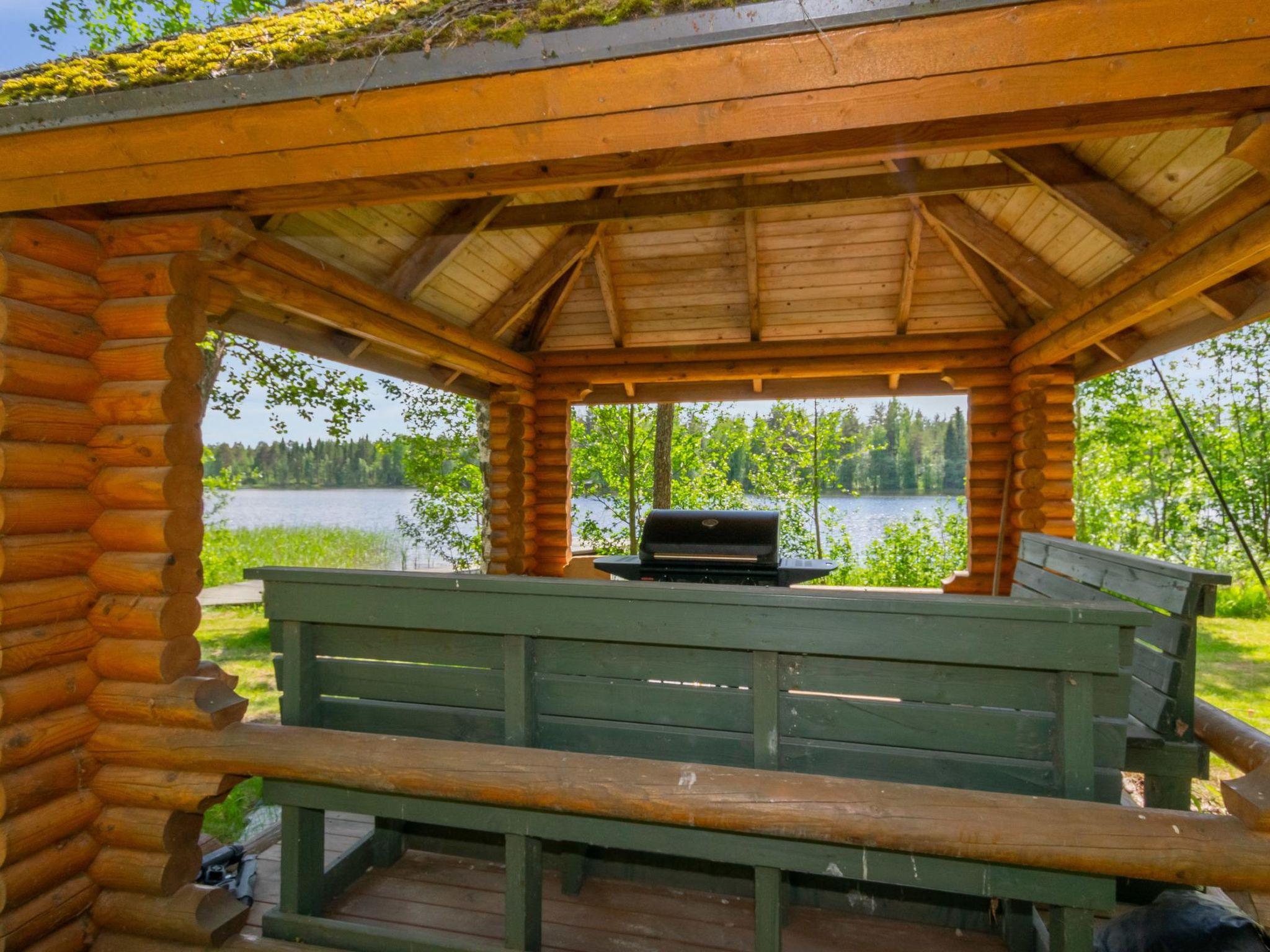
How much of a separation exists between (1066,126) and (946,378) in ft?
14.9

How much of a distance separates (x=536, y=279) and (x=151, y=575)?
423cm

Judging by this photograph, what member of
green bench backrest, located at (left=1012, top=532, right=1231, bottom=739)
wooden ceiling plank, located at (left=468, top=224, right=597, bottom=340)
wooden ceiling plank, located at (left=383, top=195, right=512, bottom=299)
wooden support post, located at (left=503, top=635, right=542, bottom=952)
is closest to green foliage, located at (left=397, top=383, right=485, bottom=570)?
wooden ceiling plank, located at (left=468, top=224, right=597, bottom=340)

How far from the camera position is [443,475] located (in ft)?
33.8

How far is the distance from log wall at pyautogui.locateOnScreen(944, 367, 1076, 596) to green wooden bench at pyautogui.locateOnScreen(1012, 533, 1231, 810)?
10.3 feet

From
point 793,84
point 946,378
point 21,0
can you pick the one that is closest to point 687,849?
point 793,84

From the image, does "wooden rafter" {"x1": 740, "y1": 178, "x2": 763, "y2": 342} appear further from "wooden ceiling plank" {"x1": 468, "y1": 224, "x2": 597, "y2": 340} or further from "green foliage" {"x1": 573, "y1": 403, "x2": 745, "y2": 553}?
"green foliage" {"x1": 573, "y1": 403, "x2": 745, "y2": 553}

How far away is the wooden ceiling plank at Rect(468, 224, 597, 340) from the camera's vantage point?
5.77 m

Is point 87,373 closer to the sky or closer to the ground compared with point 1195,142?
closer to the ground

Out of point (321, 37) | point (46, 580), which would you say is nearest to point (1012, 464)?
point (321, 37)

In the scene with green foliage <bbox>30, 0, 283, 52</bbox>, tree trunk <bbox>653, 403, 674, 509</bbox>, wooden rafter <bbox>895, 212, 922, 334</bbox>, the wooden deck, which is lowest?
the wooden deck

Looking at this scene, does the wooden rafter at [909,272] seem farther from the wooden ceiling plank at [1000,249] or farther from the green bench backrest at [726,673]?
the green bench backrest at [726,673]

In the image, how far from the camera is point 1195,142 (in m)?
3.00

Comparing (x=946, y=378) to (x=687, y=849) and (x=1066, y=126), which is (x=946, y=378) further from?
(x=687, y=849)

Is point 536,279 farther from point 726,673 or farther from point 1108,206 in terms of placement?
point 726,673
